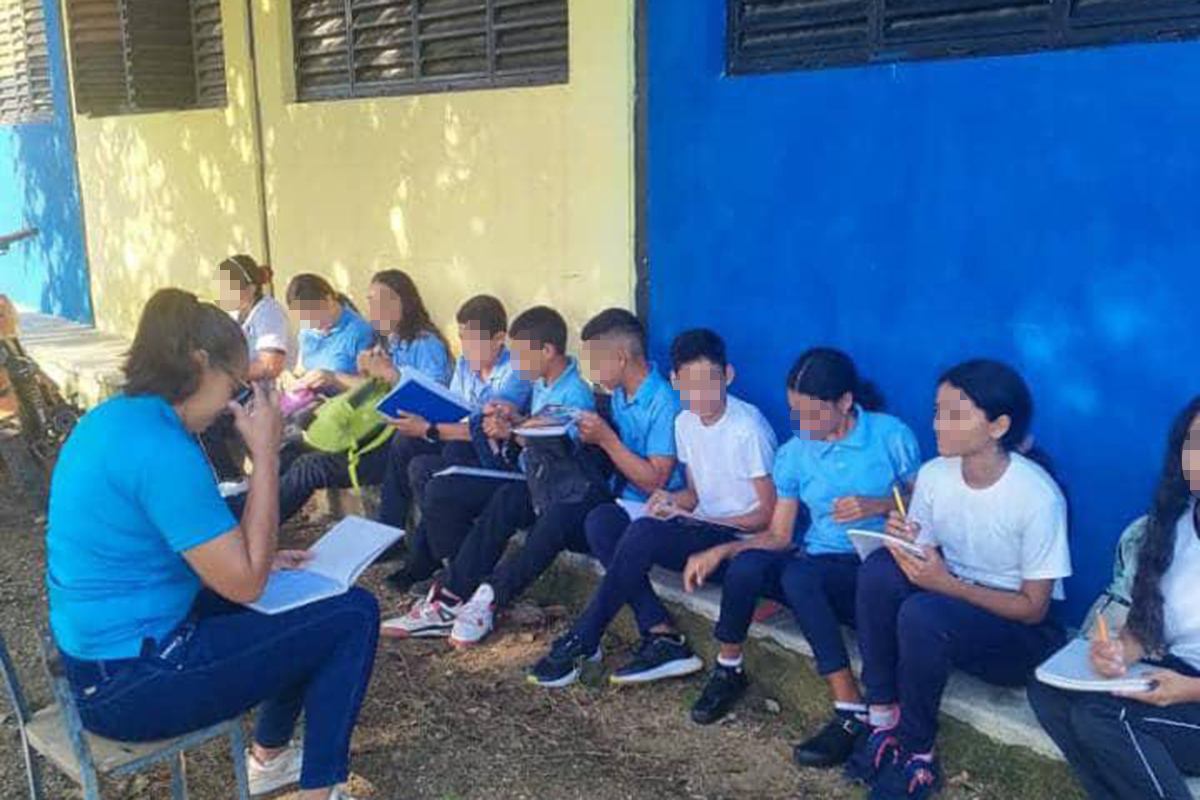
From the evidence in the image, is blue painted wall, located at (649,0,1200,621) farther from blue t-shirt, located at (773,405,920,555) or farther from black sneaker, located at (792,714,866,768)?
black sneaker, located at (792,714,866,768)

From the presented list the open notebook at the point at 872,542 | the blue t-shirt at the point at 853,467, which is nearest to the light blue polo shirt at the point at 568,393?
the blue t-shirt at the point at 853,467

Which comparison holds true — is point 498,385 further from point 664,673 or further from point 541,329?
point 664,673

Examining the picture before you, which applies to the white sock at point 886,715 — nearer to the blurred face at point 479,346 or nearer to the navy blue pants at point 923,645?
the navy blue pants at point 923,645

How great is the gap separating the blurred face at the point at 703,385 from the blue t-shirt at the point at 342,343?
2.16 m

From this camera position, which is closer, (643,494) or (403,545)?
(643,494)

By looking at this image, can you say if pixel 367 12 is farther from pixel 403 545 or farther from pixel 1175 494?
pixel 1175 494

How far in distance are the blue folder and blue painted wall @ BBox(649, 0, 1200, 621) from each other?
1.03m

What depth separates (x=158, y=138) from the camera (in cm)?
758

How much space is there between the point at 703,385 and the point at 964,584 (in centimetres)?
109

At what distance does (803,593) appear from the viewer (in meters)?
3.29

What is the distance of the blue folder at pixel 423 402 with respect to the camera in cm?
430

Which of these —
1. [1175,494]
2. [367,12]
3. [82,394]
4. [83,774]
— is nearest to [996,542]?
[1175,494]

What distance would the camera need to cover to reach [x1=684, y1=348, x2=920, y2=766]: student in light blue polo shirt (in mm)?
3277

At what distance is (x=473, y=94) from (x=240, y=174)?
7.34ft
